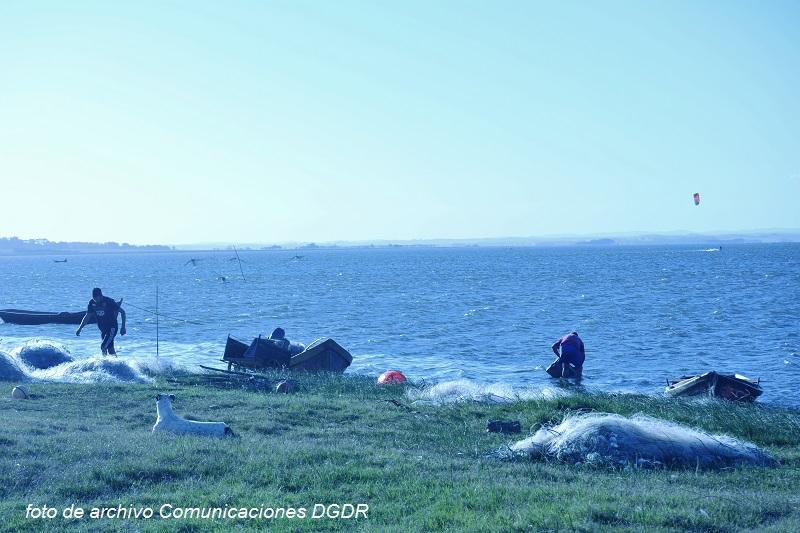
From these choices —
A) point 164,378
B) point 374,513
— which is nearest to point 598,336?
point 164,378

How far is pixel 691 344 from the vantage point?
37281 mm

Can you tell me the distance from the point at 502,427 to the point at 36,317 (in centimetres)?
3172

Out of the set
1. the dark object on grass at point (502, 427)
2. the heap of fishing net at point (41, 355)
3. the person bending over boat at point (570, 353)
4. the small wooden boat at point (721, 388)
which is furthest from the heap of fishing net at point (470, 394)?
the heap of fishing net at point (41, 355)

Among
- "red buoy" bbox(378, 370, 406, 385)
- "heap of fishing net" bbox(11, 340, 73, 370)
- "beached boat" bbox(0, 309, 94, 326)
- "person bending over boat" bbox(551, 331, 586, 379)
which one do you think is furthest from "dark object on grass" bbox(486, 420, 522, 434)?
"beached boat" bbox(0, 309, 94, 326)

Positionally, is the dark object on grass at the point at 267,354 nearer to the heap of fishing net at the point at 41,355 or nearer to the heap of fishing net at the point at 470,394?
the heap of fishing net at the point at 41,355

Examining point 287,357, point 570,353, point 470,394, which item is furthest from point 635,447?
point 287,357

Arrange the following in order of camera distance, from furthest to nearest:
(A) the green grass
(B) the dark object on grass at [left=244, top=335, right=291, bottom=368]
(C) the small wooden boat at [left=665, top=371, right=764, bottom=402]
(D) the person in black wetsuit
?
1. (B) the dark object on grass at [left=244, top=335, right=291, bottom=368]
2. (D) the person in black wetsuit
3. (C) the small wooden boat at [left=665, top=371, right=764, bottom=402]
4. (A) the green grass

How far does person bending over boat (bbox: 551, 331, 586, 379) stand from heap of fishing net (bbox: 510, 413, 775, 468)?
42.9 feet

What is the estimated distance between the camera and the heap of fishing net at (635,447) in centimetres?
1053

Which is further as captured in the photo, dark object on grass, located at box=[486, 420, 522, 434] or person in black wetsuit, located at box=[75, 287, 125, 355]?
person in black wetsuit, located at box=[75, 287, 125, 355]

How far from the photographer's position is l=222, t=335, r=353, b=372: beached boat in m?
24.8

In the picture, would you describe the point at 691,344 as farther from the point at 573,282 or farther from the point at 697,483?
the point at 573,282

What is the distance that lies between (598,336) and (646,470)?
30.9 m

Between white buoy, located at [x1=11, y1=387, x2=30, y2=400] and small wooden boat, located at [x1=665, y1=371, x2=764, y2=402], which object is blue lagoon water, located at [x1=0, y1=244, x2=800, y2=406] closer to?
small wooden boat, located at [x1=665, y1=371, x2=764, y2=402]
